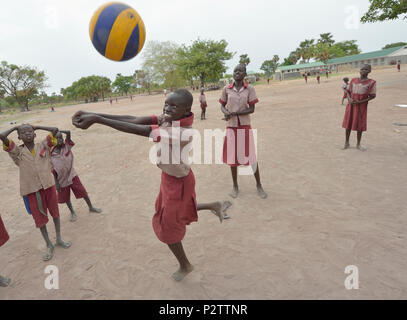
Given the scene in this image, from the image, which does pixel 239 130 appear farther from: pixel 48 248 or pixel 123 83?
pixel 123 83

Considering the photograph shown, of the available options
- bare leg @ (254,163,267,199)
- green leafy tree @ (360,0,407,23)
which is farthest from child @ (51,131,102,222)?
green leafy tree @ (360,0,407,23)

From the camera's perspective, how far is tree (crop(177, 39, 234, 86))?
134 feet

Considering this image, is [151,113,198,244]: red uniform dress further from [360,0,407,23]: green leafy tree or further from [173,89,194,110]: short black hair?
[360,0,407,23]: green leafy tree

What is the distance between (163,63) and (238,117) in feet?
179

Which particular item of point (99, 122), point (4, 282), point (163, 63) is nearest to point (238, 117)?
point (99, 122)

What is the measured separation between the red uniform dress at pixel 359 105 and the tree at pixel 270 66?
89.3m

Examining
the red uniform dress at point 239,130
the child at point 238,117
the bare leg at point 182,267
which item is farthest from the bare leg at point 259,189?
the bare leg at point 182,267

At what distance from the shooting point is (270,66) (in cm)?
8856

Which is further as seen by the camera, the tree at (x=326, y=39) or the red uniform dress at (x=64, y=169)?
the tree at (x=326, y=39)

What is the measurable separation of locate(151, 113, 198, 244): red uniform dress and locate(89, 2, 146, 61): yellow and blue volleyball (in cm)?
148

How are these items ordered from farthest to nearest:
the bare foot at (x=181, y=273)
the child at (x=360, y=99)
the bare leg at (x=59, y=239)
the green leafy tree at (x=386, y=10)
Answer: the green leafy tree at (x=386, y=10) → the child at (x=360, y=99) → the bare leg at (x=59, y=239) → the bare foot at (x=181, y=273)

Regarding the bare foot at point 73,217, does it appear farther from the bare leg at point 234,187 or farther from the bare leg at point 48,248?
the bare leg at point 234,187

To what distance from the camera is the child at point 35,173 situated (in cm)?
283
